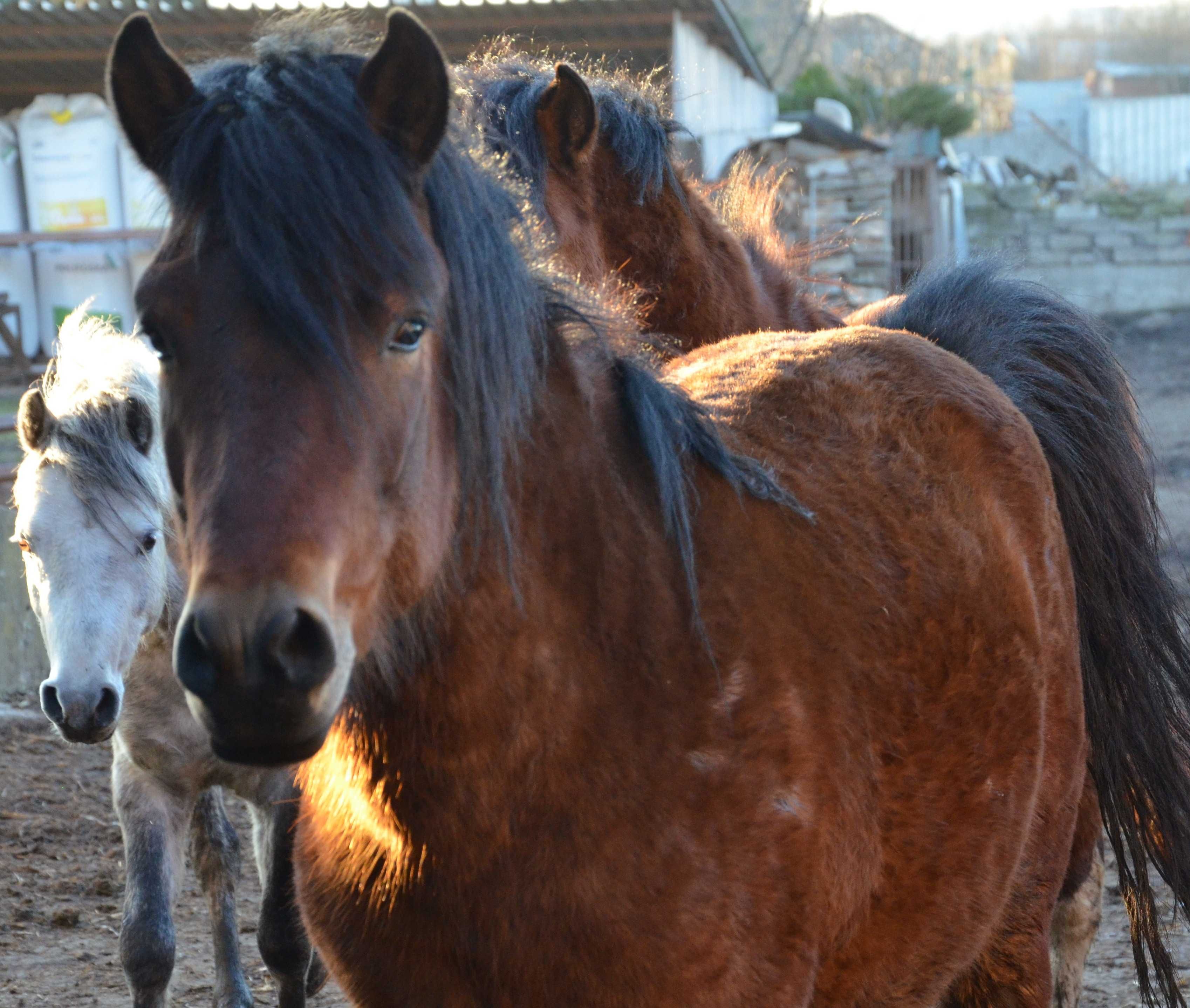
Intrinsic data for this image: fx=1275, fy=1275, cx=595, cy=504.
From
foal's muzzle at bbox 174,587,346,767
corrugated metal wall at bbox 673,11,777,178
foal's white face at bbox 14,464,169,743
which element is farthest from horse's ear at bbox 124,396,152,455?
corrugated metal wall at bbox 673,11,777,178

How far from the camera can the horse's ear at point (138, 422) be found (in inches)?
135

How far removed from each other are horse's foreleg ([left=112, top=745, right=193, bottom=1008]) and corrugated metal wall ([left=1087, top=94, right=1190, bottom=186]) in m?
35.1

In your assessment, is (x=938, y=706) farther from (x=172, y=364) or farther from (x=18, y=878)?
(x=18, y=878)

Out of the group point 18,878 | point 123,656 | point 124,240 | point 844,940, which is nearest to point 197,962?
point 18,878

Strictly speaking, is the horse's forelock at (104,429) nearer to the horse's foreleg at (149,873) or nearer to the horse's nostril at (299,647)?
the horse's foreleg at (149,873)

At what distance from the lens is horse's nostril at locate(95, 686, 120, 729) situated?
9.95 ft

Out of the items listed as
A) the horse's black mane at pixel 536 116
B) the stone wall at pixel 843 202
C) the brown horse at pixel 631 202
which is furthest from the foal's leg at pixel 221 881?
the stone wall at pixel 843 202

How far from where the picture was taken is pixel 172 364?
153 centimetres

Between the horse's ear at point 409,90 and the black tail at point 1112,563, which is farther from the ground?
the horse's ear at point 409,90

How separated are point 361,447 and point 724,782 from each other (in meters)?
0.70

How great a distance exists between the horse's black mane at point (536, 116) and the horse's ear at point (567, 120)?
33 mm

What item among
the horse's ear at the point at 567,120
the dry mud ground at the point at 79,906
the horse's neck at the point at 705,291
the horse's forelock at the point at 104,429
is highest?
the horse's ear at the point at 567,120

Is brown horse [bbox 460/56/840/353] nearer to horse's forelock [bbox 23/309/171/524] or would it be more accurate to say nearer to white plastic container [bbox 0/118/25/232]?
horse's forelock [bbox 23/309/171/524]

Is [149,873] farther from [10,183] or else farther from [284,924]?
[10,183]
